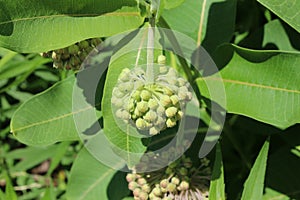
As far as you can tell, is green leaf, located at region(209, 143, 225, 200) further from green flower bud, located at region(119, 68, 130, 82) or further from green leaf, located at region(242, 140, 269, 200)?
green flower bud, located at region(119, 68, 130, 82)

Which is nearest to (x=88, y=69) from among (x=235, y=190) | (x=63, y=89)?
(x=63, y=89)

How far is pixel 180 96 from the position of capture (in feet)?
4.84

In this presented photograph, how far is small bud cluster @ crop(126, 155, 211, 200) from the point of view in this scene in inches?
68.9

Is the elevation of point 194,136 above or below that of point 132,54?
below

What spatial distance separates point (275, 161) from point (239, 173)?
24cm

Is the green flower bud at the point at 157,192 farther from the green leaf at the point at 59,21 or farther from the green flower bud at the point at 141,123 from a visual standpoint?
the green leaf at the point at 59,21

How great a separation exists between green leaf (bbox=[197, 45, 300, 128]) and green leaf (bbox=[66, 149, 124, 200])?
2.23 ft

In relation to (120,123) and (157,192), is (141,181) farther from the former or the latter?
(120,123)

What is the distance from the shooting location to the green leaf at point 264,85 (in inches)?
65.3

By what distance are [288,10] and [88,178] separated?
1.03 m

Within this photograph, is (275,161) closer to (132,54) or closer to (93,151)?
(93,151)

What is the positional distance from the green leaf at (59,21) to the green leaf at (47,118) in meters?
0.47

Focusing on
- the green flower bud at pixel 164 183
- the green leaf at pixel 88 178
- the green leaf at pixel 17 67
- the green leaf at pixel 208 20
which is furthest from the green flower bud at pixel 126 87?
the green leaf at pixel 17 67

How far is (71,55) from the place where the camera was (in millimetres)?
1674
